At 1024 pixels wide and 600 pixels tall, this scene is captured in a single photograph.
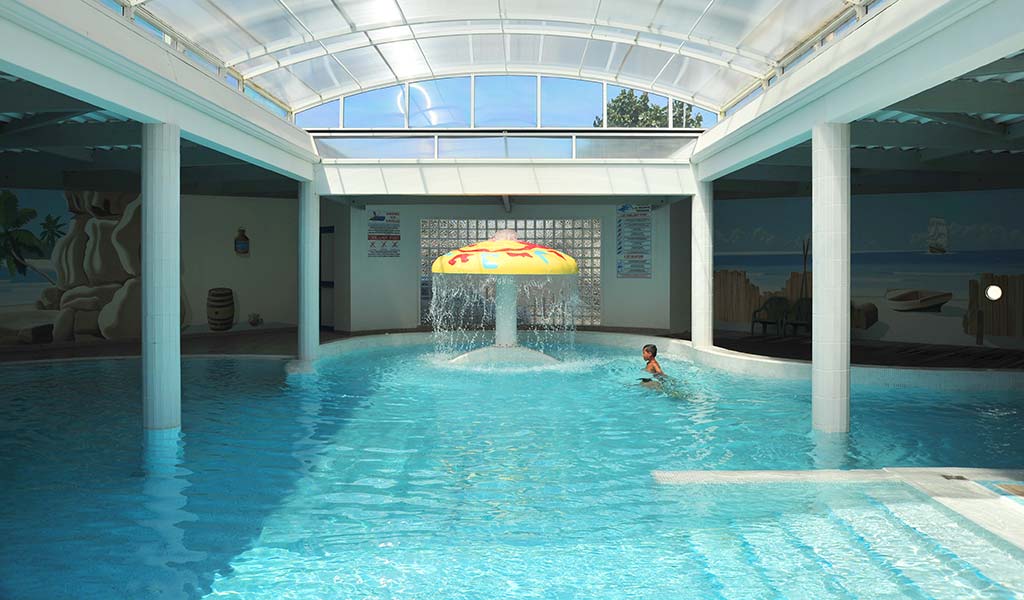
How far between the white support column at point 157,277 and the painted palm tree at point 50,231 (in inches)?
410

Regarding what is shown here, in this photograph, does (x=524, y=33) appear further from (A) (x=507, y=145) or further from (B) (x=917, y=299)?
(B) (x=917, y=299)

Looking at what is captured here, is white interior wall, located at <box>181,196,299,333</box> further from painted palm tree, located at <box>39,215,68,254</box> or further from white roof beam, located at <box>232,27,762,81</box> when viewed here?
white roof beam, located at <box>232,27,762,81</box>

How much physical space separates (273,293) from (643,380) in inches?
478

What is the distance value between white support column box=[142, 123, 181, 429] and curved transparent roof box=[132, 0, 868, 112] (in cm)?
164

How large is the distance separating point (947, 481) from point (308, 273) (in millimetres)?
10470

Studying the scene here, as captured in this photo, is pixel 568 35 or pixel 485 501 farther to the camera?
pixel 568 35

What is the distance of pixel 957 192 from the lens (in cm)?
1573

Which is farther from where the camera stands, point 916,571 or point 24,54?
point 24,54

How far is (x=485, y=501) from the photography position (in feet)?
18.4

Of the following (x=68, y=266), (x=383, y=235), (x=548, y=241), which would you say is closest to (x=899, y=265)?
(x=548, y=241)

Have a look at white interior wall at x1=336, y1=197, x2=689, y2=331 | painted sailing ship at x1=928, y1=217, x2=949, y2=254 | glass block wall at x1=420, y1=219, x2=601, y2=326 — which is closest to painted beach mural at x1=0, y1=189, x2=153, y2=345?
white interior wall at x1=336, y1=197, x2=689, y2=331

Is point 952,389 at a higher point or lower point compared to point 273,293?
lower

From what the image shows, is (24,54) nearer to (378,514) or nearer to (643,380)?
(378,514)

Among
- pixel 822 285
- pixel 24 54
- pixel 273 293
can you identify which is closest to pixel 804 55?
pixel 822 285
